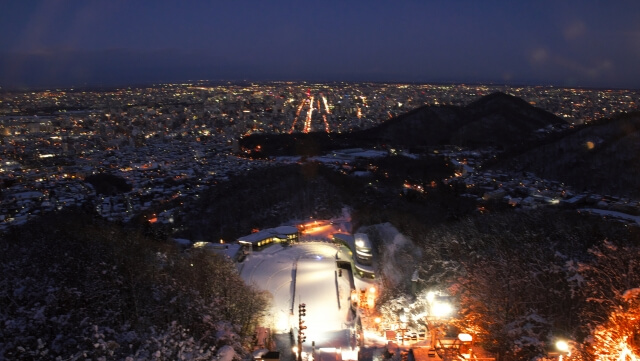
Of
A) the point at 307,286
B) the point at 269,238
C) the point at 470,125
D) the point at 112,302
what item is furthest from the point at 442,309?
the point at 470,125

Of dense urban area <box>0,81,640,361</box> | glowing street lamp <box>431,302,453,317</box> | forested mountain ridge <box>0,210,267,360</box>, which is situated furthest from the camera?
glowing street lamp <box>431,302,453,317</box>

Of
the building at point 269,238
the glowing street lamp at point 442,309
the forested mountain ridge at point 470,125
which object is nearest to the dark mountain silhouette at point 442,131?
the forested mountain ridge at point 470,125

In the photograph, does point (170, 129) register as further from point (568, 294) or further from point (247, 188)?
point (568, 294)

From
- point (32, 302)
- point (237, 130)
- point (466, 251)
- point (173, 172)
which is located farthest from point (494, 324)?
point (237, 130)

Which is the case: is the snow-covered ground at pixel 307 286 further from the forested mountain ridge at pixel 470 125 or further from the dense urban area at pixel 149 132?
the forested mountain ridge at pixel 470 125

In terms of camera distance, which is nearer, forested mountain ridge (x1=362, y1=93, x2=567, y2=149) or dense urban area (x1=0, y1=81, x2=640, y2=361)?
dense urban area (x1=0, y1=81, x2=640, y2=361)

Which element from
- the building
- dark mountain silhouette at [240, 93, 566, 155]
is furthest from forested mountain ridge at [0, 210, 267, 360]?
dark mountain silhouette at [240, 93, 566, 155]

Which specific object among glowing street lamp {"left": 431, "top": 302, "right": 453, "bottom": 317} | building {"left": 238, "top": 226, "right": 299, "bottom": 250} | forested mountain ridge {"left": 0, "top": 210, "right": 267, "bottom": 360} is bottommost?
building {"left": 238, "top": 226, "right": 299, "bottom": 250}

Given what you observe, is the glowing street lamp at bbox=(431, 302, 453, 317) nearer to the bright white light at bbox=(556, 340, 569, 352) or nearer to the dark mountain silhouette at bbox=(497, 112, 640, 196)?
the bright white light at bbox=(556, 340, 569, 352)
